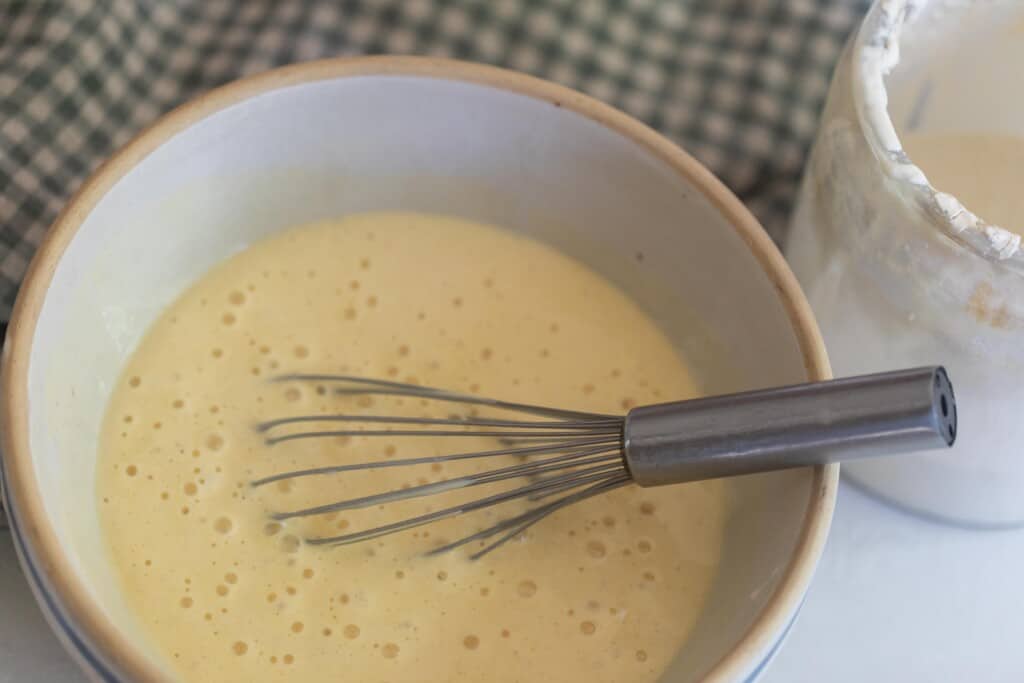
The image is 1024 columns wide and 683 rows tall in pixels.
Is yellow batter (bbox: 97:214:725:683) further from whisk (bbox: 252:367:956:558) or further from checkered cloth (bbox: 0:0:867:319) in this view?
checkered cloth (bbox: 0:0:867:319)

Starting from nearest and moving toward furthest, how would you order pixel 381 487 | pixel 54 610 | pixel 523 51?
1. pixel 54 610
2. pixel 381 487
3. pixel 523 51

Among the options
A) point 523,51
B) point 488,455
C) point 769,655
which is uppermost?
point 523,51

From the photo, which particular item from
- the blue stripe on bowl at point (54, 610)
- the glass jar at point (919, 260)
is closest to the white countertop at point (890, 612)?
the glass jar at point (919, 260)

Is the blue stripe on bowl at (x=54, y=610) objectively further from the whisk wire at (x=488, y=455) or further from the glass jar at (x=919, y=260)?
the glass jar at (x=919, y=260)

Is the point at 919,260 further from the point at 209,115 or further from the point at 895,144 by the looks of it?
the point at 209,115

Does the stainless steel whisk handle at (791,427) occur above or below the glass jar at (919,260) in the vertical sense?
below

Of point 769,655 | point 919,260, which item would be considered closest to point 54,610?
point 769,655
